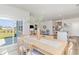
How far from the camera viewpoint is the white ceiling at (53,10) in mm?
1710

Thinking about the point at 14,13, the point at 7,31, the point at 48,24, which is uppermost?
the point at 14,13

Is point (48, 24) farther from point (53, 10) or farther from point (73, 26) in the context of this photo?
point (73, 26)

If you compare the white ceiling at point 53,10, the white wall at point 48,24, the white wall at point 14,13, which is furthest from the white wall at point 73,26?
the white wall at point 14,13

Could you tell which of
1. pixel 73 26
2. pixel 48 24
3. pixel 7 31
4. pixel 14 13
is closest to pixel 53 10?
pixel 48 24

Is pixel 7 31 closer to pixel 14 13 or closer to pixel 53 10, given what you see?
pixel 14 13

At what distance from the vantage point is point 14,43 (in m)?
1.74

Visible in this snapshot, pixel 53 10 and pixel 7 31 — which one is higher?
pixel 53 10

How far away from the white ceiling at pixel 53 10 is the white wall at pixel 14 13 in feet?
0.26

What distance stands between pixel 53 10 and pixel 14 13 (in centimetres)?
63

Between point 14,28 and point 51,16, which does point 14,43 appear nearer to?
point 14,28

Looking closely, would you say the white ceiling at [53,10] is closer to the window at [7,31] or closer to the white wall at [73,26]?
the white wall at [73,26]

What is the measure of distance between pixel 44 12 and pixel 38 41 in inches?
19.3

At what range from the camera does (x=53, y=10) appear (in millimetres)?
1738

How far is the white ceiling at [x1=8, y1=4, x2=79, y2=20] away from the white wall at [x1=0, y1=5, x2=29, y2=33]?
79 mm
